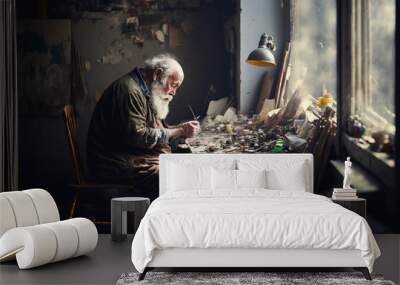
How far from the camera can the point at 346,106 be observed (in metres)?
8.14

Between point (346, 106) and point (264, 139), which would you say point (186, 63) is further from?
point (346, 106)

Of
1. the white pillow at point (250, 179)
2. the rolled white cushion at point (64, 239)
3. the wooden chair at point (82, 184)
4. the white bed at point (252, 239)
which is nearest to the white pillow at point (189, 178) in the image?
the white pillow at point (250, 179)

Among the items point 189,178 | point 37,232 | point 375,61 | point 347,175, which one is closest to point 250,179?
point 189,178

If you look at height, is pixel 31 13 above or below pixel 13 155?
above

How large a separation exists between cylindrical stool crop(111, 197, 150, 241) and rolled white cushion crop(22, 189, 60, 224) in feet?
2.97

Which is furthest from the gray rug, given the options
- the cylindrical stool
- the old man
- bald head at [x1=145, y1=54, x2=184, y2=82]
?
bald head at [x1=145, y1=54, x2=184, y2=82]

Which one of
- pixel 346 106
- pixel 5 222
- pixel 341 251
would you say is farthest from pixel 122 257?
pixel 346 106

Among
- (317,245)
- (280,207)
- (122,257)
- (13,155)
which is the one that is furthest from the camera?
(13,155)

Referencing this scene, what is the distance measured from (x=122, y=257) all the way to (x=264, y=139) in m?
2.51

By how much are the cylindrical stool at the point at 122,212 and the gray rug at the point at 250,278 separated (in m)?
1.75

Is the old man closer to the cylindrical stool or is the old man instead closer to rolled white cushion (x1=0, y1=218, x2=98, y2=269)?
the cylindrical stool

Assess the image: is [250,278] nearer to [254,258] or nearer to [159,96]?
[254,258]

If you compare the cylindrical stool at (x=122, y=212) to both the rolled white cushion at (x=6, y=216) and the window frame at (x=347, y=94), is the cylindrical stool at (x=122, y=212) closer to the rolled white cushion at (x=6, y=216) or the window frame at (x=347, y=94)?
the rolled white cushion at (x=6, y=216)

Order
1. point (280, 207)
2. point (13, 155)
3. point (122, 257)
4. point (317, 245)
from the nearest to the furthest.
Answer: point (317, 245) → point (280, 207) → point (122, 257) → point (13, 155)
